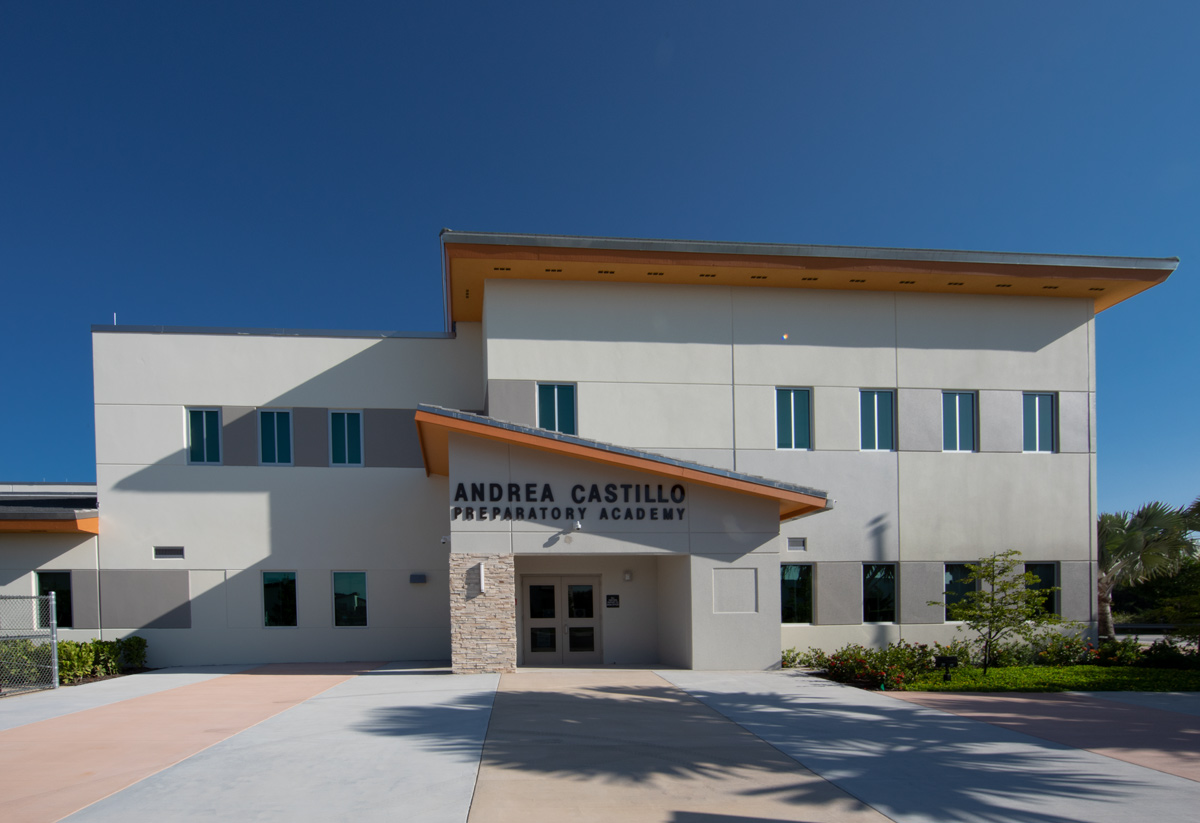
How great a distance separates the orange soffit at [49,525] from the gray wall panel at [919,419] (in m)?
20.3

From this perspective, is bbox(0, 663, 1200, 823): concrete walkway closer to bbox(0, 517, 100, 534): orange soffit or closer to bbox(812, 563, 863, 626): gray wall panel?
bbox(812, 563, 863, 626): gray wall panel

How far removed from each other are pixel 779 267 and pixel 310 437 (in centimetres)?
1276

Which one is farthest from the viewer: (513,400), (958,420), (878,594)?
(958,420)

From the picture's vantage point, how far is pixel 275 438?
19.1 meters

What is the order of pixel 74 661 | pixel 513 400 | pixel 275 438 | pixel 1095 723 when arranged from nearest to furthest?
pixel 1095 723 → pixel 74 661 → pixel 513 400 → pixel 275 438

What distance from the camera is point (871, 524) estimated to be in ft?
60.5

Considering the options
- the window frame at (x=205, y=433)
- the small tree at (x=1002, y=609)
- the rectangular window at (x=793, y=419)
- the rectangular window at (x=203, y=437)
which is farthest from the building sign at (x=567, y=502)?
the rectangular window at (x=203, y=437)

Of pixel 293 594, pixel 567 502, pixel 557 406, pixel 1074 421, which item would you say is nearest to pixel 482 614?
pixel 567 502

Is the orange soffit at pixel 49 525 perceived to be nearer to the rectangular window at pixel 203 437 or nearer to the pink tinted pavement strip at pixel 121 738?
the rectangular window at pixel 203 437

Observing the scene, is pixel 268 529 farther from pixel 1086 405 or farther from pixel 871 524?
pixel 1086 405

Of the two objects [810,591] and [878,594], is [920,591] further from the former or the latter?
[810,591]

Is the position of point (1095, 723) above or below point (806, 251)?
below

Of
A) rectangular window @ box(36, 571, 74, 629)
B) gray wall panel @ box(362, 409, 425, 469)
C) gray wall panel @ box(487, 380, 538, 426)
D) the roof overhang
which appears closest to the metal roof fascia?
the roof overhang

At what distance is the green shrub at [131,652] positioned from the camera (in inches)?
680
